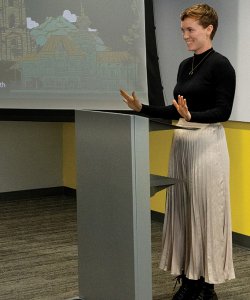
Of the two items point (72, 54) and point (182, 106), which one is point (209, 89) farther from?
point (72, 54)

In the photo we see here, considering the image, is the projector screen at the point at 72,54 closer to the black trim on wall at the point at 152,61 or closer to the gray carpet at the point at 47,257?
the black trim on wall at the point at 152,61

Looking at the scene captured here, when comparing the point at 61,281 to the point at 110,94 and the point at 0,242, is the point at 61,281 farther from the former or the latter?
the point at 110,94

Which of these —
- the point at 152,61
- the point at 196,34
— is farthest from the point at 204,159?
the point at 152,61

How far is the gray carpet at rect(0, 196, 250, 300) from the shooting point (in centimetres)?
351

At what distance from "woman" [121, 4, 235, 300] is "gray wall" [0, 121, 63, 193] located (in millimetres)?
3450

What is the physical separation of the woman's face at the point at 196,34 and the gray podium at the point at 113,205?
2.26 feet

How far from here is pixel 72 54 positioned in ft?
15.5

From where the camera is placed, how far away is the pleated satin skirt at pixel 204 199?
9.74 ft

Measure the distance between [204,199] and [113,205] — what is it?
63 centimetres

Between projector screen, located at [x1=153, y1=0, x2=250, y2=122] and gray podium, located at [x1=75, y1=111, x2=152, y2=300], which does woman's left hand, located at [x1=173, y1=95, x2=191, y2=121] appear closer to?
gray podium, located at [x1=75, y1=111, x2=152, y2=300]

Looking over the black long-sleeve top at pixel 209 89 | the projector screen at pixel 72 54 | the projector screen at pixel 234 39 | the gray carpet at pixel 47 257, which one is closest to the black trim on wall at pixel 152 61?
the projector screen at pixel 72 54

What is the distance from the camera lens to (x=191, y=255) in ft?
9.93

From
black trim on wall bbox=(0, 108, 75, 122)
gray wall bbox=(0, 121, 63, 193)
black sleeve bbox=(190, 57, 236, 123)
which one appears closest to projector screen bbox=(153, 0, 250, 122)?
black trim on wall bbox=(0, 108, 75, 122)

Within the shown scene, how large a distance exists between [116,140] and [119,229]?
372mm
